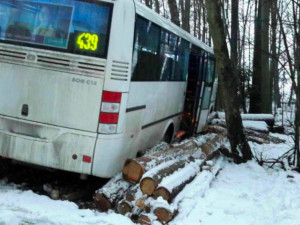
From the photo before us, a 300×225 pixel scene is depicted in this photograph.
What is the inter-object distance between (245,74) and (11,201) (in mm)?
17545

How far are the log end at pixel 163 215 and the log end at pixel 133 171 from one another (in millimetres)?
880

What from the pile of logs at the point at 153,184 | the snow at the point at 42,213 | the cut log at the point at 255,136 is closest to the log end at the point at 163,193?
the pile of logs at the point at 153,184

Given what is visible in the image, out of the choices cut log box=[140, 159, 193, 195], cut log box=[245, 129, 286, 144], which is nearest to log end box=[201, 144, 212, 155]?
cut log box=[140, 159, 193, 195]

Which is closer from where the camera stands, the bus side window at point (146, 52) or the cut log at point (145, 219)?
the cut log at point (145, 219)

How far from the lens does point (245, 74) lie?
2055 cm

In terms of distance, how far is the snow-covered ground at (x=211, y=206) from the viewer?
14.2 ft

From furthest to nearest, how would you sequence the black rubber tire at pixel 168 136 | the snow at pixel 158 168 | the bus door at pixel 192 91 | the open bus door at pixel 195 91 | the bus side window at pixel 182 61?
the bus door at pixel 192 91 < the open bus door at pixel 195 91 < the black rubber tire at pixel 168 136 < the bus side window at pixel 182 61 < the snow at pixel 158 168

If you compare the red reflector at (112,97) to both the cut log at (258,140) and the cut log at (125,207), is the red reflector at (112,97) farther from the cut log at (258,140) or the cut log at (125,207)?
the cut log at (258,140)

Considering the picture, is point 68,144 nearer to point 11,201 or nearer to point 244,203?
point 11,201

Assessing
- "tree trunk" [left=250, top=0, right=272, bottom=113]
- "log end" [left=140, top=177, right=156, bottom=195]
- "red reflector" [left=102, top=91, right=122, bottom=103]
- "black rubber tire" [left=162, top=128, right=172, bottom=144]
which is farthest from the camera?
"tree trunk" [left=250, top=0, right=272, bottom=113]

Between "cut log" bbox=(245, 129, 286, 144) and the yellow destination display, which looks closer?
the yellow destination display

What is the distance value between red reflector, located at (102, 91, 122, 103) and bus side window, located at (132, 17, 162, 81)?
0.54m

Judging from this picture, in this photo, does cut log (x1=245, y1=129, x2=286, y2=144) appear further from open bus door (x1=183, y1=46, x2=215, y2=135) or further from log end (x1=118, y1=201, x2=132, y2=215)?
log end (x1=118, y1=201, x2=132, y2=215)

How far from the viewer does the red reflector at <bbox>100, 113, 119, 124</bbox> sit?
5.26m
